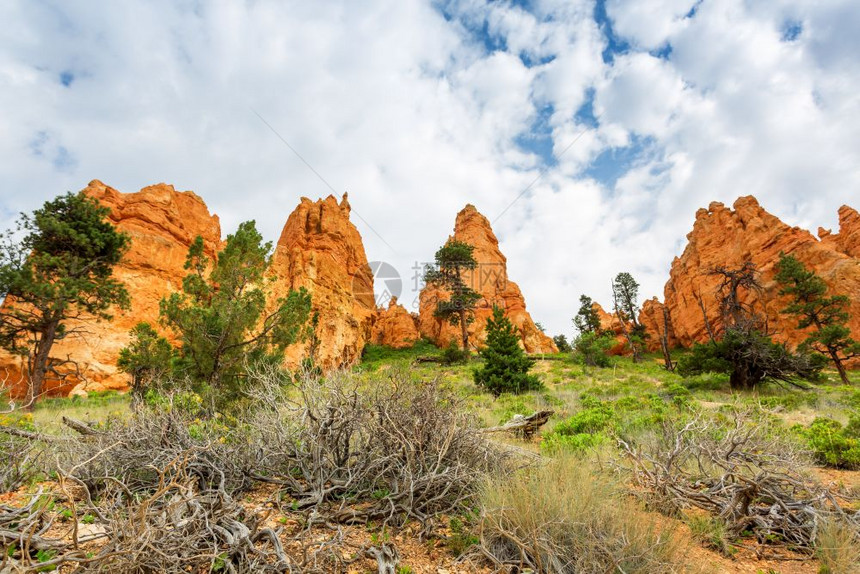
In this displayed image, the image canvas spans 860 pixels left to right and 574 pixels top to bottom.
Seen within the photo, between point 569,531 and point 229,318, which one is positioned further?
point 229,318

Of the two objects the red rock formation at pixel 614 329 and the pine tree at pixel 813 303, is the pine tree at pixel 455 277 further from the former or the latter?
the pine tree at pixel 813 303

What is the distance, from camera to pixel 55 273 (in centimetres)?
1398

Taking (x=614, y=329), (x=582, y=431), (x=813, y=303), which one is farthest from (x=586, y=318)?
(x=582, y=431)

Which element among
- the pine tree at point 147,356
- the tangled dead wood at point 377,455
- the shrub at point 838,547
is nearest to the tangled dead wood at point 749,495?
the shrub at point 838,547

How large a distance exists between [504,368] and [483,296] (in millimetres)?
22207

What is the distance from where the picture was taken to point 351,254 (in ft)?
111

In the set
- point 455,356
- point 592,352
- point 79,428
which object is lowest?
point 79,428

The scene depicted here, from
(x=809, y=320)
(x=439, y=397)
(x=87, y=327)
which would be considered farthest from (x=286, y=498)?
(x=809, y=320)

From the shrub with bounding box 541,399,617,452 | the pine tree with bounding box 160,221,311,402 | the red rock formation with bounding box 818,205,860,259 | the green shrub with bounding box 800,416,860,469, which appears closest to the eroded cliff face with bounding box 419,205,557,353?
the pine tree with bounding box 160,221,311,402

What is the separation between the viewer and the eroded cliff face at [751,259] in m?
29.4

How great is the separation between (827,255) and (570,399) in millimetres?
35526

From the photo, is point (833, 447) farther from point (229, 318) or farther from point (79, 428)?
point (229, 318)

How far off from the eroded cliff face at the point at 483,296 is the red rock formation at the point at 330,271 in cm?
793

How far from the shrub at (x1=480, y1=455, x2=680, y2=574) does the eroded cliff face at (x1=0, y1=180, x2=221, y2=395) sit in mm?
20205
